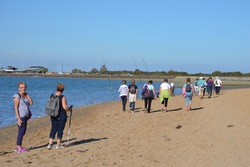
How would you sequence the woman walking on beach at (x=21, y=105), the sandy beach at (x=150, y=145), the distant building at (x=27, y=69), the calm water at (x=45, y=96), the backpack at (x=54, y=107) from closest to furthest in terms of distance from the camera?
the sandy beach at (x=150, y=145)
the woman walking on beach at (x=21, y=105)
the backpack at (x=54, y=107)
the calm water at (x=45, y=96)
the distant building at (x=27, y=69)

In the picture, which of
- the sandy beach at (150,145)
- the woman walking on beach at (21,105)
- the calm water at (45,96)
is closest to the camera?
the sandy beach at (150,145)

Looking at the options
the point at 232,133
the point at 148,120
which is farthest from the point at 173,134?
the point at 148,120

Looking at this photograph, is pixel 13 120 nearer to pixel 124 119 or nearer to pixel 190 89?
pixel 124 119

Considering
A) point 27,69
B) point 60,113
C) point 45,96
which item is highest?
point 27,69

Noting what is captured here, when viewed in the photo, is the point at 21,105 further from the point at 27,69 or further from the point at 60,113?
the point at 27,69

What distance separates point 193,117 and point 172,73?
11748 centimetres

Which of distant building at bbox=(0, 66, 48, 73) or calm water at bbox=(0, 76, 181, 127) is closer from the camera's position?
calm water at bbox=(0, 76, 181, 127)

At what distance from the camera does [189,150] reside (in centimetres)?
862

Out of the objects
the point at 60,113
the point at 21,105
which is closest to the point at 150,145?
the point at 60,113

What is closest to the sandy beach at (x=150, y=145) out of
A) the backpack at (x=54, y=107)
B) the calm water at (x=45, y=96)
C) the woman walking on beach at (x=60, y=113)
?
the woman walking on beach at (x=60, y=113)

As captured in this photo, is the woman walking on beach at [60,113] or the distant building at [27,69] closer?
the woman walking on beach at [60,113]

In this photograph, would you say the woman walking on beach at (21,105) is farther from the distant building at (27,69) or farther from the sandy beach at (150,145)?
the distant building at (27,69)

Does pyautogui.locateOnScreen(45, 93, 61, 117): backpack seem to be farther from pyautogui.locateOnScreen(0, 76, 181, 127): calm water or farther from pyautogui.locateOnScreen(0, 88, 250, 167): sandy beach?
pyautogui.locateOnScreen(0, 76, 181, 127): calm water

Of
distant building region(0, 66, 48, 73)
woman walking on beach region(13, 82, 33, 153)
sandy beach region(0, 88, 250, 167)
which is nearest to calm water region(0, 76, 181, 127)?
sandy beach region(0, 88, 250, 167)
